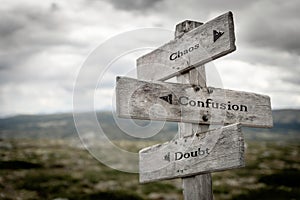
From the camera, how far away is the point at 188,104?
5.53 m

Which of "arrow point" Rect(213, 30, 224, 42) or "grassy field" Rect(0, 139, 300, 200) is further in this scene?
"grassy field" Rect(0, 139, 300, 200)

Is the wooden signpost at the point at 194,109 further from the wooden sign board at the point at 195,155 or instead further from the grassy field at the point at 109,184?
the grassy field at the point at 109,184

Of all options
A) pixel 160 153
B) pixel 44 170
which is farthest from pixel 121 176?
pixel 160 153

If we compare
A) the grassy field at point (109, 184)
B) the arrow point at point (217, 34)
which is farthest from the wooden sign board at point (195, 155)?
the grassy field at point (109, 184)

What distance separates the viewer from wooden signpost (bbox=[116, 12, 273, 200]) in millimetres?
5156

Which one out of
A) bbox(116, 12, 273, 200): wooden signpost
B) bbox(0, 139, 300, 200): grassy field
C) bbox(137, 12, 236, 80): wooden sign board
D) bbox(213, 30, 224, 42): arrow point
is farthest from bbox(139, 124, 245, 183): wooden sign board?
bbox(0, 139, 300, 200): grassy field

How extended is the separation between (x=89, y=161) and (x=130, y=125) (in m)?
36.6

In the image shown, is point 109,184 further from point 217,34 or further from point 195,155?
point 217,34

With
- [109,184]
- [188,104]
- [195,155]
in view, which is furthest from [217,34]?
[109,184]

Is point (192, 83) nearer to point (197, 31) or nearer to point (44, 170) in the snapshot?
point (197, 31)

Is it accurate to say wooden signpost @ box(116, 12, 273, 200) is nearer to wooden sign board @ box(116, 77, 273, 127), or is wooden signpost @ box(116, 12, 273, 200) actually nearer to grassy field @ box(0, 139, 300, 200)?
wooden sign board @ box(116, 77, 273, 127)

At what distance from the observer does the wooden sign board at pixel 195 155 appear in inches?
201

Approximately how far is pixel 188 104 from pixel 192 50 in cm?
81

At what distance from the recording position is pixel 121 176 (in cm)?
3186
